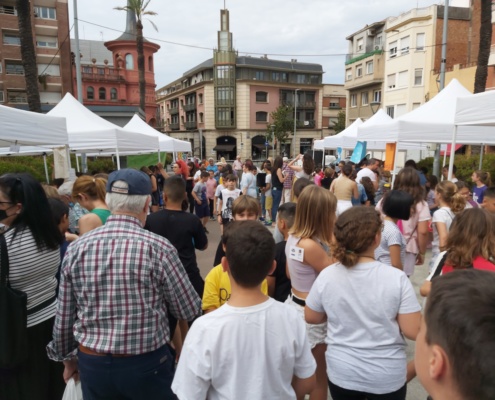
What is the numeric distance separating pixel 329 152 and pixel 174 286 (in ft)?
139

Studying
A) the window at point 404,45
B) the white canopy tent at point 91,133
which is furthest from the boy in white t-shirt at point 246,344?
the window at point 404,45

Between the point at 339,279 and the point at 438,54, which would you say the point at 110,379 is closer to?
the point at 339,279

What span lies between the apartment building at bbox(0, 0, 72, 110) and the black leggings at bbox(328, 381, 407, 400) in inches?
1508

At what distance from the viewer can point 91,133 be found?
24.4 feet

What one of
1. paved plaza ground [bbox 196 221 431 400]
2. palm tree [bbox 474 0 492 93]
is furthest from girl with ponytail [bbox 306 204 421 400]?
palm tree [bbox 474 0 492 93]

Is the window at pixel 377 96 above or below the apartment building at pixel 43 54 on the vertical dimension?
below

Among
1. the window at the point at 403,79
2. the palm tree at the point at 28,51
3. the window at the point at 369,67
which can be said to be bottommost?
the palm tree at the point at 28,51

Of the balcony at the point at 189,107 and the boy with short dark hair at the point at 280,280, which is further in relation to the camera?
the balcony at the point at 189,107

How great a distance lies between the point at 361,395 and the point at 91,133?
7206 mm

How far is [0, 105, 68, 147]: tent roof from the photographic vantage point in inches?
176

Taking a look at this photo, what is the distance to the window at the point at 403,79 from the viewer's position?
33.1 metres

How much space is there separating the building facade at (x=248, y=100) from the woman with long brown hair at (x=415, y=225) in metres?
47.2

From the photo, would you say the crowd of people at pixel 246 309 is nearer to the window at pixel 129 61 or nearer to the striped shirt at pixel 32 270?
the striped shirt at pixel 32 270

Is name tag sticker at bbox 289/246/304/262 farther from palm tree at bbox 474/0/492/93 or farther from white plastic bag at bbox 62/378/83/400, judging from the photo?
palm tree at bbox 474/0/492/93
